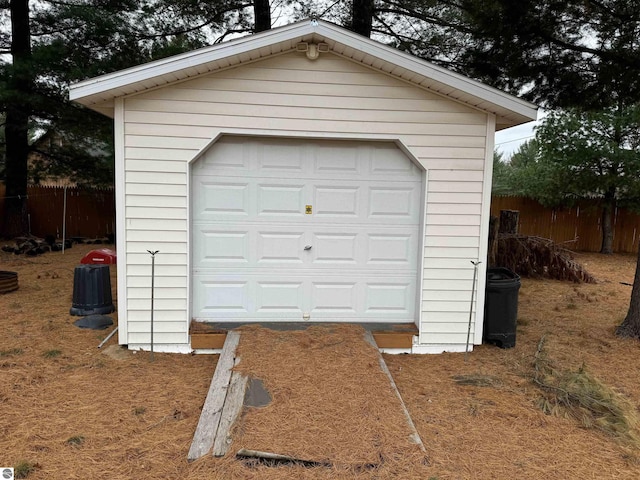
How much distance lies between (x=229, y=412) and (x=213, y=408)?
0.14 m

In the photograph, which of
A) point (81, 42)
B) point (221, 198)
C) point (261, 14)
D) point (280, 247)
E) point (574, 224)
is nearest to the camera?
point (221, 198)

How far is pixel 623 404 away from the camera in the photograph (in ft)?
11.0

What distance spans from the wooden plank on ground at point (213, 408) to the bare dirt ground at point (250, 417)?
4.3 inches

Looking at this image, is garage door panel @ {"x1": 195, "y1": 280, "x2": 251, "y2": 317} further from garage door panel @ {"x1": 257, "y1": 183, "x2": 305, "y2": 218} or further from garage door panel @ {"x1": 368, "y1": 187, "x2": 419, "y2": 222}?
garage door panel @ {"x1": 368, "y1": 187, "x2": 419, "y2": 222}

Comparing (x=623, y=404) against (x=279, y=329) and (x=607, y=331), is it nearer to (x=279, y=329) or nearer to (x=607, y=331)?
(x=607, y=331)

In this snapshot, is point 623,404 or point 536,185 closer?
point 623,404

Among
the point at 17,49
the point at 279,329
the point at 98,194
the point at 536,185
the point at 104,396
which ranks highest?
the point at 17,49

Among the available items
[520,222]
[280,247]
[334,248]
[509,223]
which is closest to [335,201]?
[334,248]

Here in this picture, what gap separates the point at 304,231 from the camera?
466cm

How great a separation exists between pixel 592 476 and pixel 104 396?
11.4ft

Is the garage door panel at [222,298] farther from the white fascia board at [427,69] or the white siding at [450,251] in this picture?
the white fascia board at [427,69]

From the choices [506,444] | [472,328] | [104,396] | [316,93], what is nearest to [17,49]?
[316,93]

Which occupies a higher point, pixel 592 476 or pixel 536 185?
pixel 536 185

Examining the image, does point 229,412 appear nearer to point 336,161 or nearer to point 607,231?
point 336,161
